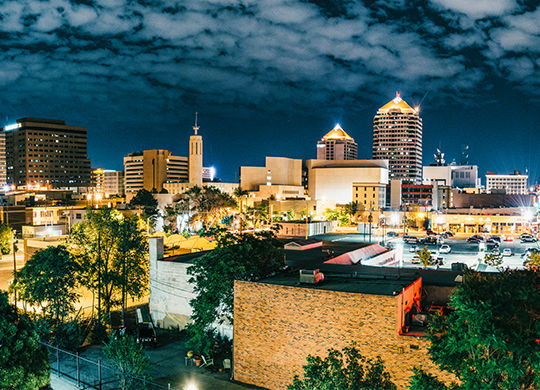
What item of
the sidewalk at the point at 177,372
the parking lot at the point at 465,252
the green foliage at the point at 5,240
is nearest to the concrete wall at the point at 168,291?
the sidewalk at the point at 177,372

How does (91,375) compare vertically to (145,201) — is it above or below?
below

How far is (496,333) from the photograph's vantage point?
11.8 meters

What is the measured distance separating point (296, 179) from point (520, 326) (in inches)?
6062

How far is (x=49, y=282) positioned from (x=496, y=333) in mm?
26535

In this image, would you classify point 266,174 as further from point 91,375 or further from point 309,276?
point 309,276

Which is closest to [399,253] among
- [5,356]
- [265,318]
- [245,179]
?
[265,318]

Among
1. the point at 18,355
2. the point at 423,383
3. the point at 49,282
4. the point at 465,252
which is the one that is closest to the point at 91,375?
the point at 18,355

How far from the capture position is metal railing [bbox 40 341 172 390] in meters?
19.5

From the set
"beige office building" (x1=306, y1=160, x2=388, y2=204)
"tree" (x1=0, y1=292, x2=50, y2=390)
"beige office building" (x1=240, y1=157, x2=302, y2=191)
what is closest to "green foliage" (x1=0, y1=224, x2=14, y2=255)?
"tree" (x1=0, y1=292, x2=50, y2=390)

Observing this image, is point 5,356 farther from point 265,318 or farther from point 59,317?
point 59,317

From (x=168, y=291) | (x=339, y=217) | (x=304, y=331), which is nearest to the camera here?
(x=304, y=331)

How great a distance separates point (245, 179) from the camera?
154 m

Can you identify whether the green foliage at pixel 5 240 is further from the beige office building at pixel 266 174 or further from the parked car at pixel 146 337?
the beige office building at pixel 266 174

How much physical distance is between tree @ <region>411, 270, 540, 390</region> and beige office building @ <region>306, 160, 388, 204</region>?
131 metres
